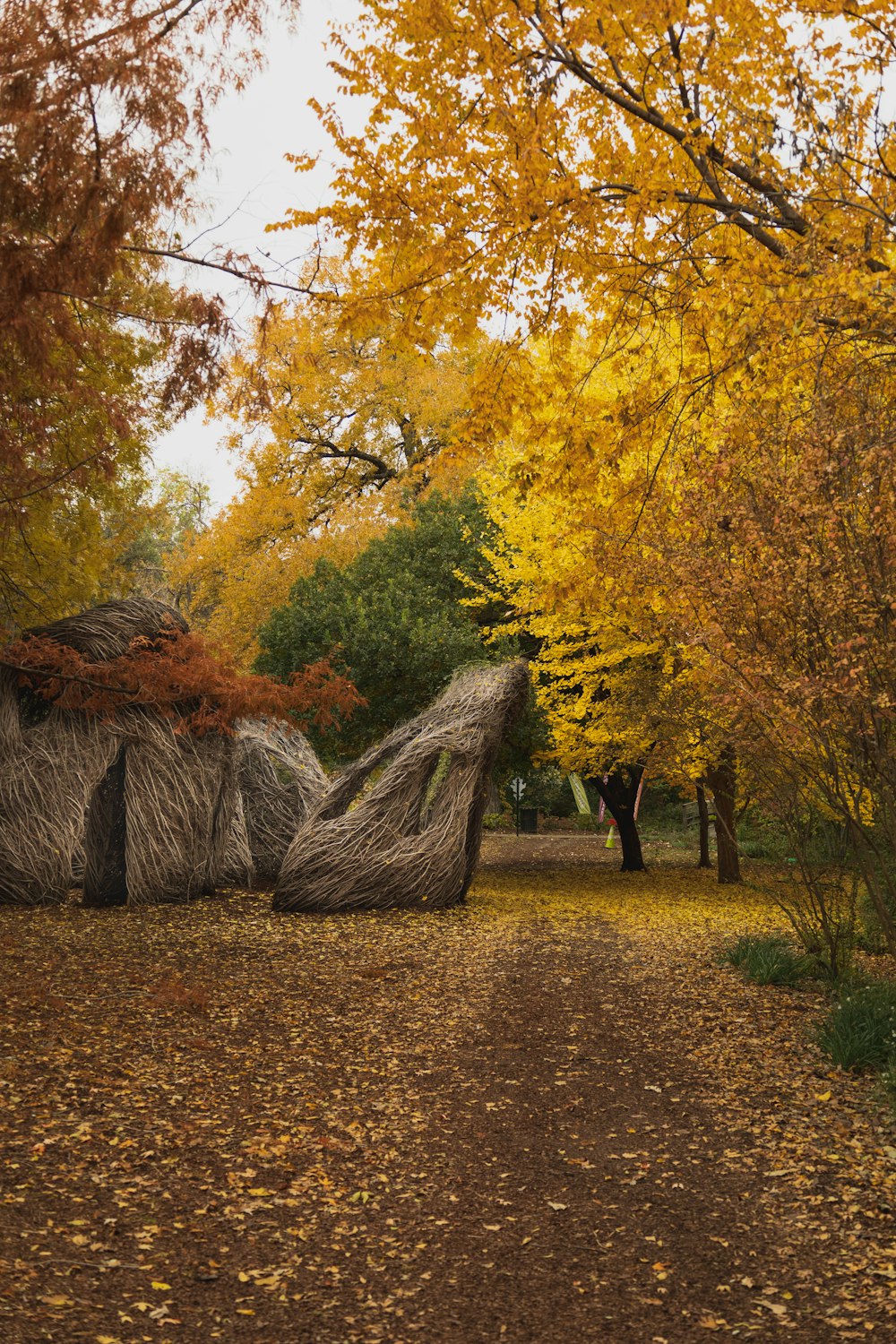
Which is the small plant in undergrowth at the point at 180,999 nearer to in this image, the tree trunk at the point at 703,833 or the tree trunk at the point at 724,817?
the tree trunk at the point at 724,817

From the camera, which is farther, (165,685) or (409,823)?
(409,823)

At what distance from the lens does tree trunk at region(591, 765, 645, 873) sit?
17516 mm

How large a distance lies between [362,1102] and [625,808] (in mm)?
13101

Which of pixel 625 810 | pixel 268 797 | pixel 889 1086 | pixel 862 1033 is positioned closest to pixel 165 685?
pixel 268 797

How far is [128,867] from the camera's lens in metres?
10.2

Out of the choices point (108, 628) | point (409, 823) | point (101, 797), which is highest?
point (108, 628)

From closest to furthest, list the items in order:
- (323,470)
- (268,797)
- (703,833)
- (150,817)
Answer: (150,817) → (268,797) → (703,833) → (323,470)

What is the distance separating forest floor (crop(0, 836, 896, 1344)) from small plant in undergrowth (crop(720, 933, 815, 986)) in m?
0.20

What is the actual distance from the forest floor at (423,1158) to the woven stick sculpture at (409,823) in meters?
2.62

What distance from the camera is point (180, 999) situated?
651 cm

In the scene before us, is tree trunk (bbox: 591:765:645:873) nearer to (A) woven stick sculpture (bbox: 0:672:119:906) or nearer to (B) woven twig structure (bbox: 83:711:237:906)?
(B) woven twig structure (bbox: 83:711:237:906)

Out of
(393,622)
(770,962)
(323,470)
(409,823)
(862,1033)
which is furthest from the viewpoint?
(323,470)

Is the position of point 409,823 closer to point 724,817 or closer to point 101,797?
point 101,797

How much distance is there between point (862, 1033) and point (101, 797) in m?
7.06
